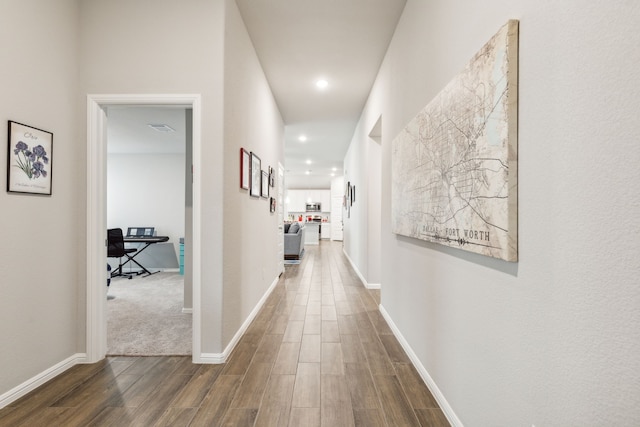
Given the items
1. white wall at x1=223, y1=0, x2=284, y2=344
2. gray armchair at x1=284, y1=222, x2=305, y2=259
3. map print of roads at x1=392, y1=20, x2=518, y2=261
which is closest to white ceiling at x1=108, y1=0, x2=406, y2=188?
white wall at x1=223, y1=0, x2=284, y2=344

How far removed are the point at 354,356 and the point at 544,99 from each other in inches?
83.0

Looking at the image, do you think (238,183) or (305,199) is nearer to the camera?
(238,183)

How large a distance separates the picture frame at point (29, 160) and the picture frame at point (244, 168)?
1.31 metres

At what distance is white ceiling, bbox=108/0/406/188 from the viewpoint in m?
2.76

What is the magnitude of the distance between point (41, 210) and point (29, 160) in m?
0.32

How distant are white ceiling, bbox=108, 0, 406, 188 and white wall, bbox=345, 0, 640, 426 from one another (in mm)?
1514

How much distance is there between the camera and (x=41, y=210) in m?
2.06

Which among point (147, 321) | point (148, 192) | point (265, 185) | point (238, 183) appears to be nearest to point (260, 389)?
point (238, 183)

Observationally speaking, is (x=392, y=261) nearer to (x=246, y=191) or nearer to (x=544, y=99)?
(x=246, y=191)

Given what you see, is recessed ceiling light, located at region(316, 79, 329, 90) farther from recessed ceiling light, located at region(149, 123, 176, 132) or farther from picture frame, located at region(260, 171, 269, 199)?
recessed ceiling light, located at region(149, 123, 176, 132)

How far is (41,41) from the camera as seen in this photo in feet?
6.70

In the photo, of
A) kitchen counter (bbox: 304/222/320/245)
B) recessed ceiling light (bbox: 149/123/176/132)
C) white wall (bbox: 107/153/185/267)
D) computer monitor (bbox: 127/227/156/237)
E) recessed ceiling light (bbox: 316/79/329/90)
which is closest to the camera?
recessed ceiling light (bbox: 316/79/329/90)

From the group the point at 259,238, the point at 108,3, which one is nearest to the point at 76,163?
the point at 108,3

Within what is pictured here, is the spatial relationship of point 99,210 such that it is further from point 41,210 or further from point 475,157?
point 475,157
